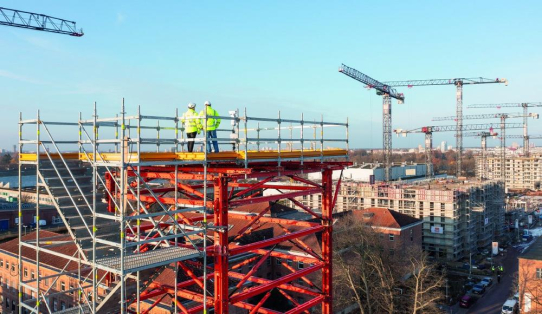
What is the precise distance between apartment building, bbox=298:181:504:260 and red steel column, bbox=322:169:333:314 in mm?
42070

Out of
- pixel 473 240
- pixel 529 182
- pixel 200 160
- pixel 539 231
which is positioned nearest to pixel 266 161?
pixel 200 160

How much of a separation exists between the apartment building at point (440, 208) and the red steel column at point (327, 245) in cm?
4207

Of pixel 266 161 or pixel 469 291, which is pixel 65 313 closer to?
Answer: pixel 266 161

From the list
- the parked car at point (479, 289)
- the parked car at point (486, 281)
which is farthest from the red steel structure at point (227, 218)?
the parked car at point (486, 281)

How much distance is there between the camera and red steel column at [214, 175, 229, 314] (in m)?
11.3

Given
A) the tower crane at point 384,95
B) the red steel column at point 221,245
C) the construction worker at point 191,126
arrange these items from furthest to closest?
the tower crane at point 384,95 < the construction worker at point 191,126 < the red steel column at point 221,245

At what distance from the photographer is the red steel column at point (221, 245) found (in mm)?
11289

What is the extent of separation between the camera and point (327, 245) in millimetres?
14766

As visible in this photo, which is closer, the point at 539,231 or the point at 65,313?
the point at 65,313

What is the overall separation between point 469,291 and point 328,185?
35587mm

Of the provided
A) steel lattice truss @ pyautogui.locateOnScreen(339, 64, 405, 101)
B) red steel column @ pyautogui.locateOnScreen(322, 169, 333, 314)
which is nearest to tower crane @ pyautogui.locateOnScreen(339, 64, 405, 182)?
steel lattice truss @ pyautogui.locateOnScreen(339, 64, 405, 101)

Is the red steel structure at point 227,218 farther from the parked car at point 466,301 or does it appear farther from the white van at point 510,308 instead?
the parked car at point 466,301

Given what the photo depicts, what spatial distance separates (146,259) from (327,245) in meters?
6.88

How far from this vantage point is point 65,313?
1146cm
